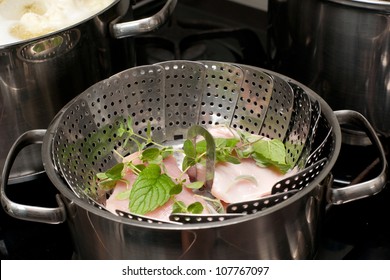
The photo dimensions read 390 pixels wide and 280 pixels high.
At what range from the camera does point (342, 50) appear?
→ 0.97m

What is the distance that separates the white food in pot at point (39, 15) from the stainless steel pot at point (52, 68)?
0.09m

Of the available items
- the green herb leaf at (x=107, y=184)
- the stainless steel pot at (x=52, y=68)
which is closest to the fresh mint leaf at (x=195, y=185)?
the green herb leaf at (x=107, y=184)

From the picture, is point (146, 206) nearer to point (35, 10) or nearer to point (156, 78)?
point (156, 78)

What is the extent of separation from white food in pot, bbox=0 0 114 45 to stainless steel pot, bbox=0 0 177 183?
9 cm

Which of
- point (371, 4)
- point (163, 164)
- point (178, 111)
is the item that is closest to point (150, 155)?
point (163, 164)

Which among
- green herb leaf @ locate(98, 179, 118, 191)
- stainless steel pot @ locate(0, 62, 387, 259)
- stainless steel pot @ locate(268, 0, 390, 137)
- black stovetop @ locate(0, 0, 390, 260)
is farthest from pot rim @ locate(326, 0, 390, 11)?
green herb leaf @ locate(98, 179, 118, 191)

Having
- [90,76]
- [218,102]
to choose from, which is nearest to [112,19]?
[90,76]

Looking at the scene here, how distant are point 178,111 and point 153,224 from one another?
332mm

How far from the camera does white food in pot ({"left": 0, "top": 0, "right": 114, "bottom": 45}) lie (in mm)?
1034

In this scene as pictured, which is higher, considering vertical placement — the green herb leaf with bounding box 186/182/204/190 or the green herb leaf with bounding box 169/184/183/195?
the green herb leaf with bounding box 169/184/183/195

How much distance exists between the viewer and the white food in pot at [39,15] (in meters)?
1.03

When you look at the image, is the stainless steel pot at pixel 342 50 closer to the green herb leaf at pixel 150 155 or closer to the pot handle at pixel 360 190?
the pot handle at pixel 360 190

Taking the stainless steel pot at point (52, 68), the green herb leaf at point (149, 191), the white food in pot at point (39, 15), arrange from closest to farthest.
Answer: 1. the green herb leaf at point (149, 191)
2. the stainless steel pot at point (52, 68)
3. the white food in pot at point (39, 15)

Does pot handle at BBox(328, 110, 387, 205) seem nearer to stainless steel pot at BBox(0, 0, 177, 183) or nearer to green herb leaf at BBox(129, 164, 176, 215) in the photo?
green herb leaf at BBox(129, 164, 176, 215)
